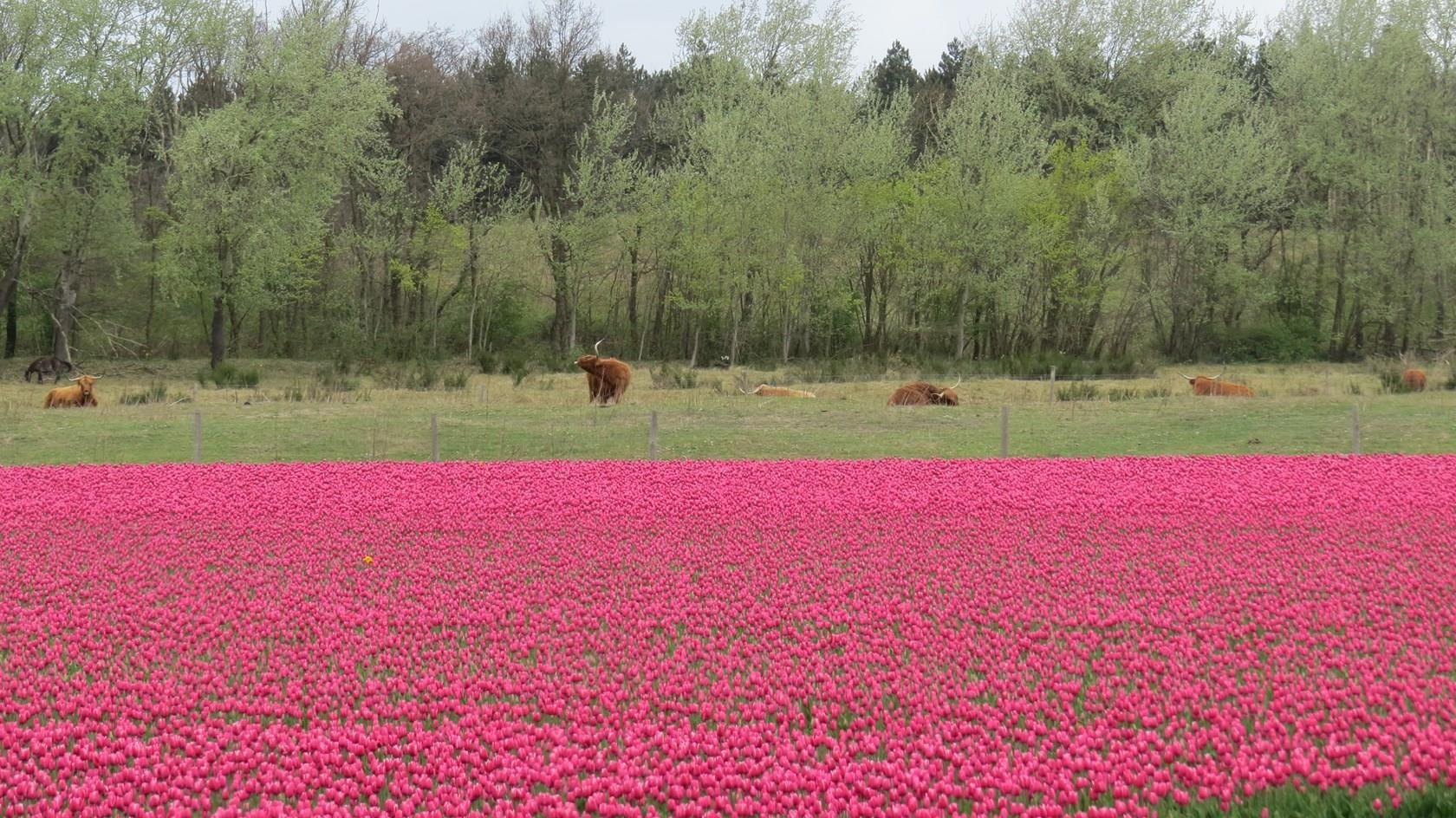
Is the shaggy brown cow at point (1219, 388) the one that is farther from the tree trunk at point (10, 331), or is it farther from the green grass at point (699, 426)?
the tree trunk at point (10, 331)

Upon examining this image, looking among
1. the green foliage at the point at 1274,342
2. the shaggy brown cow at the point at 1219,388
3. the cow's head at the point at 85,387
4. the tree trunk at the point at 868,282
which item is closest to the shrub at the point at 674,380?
the shaggy brown cow at the point at 1219,388

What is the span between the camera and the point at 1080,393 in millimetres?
28578

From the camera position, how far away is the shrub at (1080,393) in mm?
27938

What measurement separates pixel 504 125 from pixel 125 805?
52631 mm

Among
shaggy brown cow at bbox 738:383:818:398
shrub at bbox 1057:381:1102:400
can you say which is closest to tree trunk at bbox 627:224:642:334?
shaggy brown cow at bbox 738:383:818:398

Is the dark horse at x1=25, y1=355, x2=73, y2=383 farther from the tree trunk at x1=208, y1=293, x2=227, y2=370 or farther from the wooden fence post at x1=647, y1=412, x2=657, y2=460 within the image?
the wooden fence post at x1=647, y1=412, x2=657, y2=460

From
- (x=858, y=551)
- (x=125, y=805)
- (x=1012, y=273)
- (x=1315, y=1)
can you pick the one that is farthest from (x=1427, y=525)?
(x=1315, y=1)

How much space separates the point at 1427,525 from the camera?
38.8 ft

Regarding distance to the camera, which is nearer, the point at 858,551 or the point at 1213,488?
the point at 858,551

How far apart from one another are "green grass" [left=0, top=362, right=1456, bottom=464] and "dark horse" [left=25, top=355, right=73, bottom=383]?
6.90 meters

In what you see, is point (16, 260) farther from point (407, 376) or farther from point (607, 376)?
point (607, 376)

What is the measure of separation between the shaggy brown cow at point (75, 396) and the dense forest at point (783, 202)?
13036 mm

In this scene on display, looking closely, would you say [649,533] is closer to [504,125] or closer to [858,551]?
[858,551]

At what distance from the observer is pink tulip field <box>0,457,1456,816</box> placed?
5723 mm
